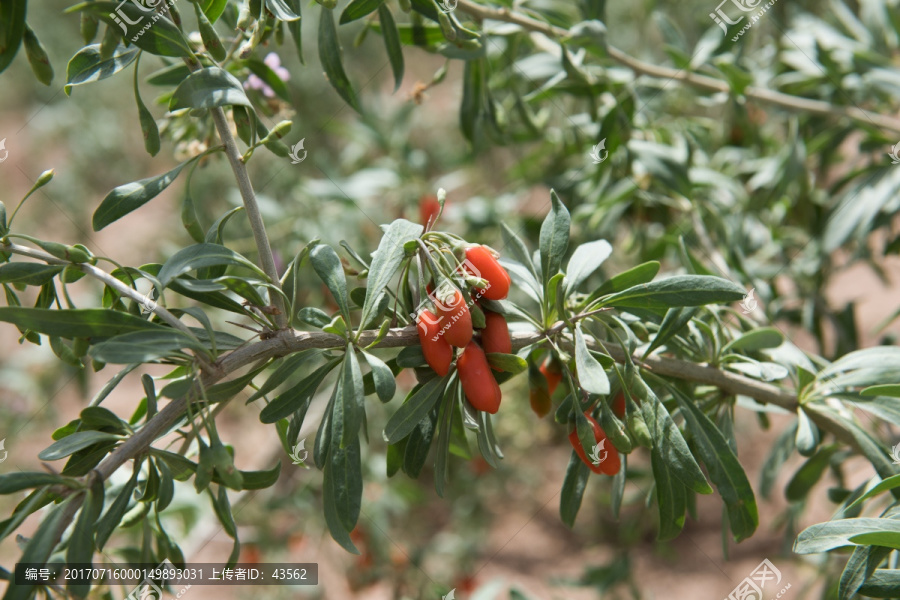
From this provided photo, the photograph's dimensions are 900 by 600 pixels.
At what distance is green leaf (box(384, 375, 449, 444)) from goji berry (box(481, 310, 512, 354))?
0.11 meters

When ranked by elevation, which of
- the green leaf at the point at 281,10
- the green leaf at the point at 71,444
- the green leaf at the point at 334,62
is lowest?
the green leaf at the point at 71,444

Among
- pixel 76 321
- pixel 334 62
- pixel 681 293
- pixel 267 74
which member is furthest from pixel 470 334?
pixel 267 74

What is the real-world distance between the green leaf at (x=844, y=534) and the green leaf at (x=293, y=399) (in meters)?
0.89

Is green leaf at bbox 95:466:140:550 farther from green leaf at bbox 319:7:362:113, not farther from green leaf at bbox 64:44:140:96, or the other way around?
green leaf at bbox 319:7:362:113

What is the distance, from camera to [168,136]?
177cm

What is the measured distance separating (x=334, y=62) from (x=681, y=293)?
3.20 feet

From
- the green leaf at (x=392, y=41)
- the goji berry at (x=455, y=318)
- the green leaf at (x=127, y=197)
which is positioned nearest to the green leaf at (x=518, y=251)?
the goji berry at (x=455, y=318)

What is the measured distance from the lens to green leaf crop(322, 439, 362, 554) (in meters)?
1.10

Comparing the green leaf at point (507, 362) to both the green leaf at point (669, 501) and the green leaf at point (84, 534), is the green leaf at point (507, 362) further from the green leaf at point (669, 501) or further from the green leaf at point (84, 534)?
the green leaf at point (84, 534)

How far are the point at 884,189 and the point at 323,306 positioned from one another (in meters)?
2.16

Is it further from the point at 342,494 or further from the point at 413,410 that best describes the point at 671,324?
the point at 342,494

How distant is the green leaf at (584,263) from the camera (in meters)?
1.26

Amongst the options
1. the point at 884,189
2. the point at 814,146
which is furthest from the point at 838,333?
the point at 814,146

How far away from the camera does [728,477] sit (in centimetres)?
127
